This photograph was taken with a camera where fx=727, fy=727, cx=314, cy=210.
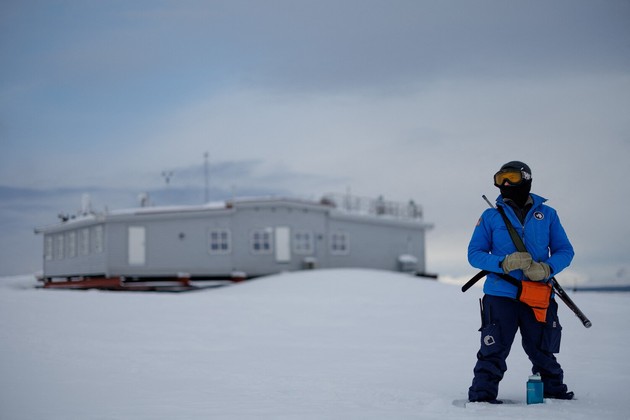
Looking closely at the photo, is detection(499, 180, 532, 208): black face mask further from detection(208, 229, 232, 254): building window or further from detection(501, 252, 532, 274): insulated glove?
detection(208, 229, 232, 254): building window

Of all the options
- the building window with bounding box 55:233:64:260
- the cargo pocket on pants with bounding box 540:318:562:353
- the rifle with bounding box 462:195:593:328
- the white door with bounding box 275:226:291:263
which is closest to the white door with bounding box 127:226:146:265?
the white door with bounding box 275:226:291:263

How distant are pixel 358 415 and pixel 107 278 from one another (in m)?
25.4

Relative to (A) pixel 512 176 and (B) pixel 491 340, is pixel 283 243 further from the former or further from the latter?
(B) pixel 491 340

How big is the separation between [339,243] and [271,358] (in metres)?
23.6

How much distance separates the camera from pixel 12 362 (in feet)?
33.0

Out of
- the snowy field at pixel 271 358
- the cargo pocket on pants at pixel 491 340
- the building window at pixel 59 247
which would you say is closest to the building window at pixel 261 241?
the snowy field at pixel 271 358

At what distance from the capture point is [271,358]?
1189 cm

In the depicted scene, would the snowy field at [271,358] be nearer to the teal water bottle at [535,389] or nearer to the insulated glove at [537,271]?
the teal water bottle at [535,389]

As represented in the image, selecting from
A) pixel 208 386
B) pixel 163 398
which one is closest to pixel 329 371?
pixel 208 386

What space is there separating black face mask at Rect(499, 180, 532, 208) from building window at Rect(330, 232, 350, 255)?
27648mm

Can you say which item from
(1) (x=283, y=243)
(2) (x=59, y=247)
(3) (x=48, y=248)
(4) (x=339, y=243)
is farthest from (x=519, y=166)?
(3) (x=48, y=248)

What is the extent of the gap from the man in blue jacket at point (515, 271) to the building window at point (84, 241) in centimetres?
2826

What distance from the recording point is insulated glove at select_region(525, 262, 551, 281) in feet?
22.9

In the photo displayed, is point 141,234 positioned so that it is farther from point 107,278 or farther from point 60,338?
point 60,338
